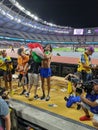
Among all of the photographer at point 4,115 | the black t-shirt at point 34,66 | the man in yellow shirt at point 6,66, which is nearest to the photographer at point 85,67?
the black t-shirt at point 34,66

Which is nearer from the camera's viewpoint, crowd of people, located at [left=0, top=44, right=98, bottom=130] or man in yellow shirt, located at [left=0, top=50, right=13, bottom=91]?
crowd of people, located at [left=0, top=44, right=98, bottom=130]

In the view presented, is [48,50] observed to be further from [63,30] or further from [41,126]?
[63,30]

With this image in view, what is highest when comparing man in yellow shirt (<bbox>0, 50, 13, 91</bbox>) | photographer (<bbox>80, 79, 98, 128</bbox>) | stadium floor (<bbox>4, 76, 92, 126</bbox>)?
man in yellow shirt (<bbox>0, 50, 13, 91</bbox>)

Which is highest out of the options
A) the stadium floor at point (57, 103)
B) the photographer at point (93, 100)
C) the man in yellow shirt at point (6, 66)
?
the man in yellow shirt at point (6, 66)

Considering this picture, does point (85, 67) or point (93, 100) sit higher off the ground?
point (85, 67)

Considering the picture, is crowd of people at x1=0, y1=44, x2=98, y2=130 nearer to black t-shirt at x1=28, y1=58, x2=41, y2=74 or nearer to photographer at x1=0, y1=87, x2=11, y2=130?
black t-shirt at x1=28, y1=58, x2=41, y2=74

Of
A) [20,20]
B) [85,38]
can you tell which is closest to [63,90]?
[85,38]

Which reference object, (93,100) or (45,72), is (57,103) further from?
(93,100)

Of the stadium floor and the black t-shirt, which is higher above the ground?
the black t-shirt

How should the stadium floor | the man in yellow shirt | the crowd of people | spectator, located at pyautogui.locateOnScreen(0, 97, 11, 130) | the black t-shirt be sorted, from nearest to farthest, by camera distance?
spectator, located at pyautogui.locateOnScreen(0, 97, 11, 130), the stadium floor, the crowd of people, the black t-shirt, the man in yellow shirt

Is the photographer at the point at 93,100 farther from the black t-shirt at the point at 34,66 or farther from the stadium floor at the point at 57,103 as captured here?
the black t-shirt at the point at 34,66

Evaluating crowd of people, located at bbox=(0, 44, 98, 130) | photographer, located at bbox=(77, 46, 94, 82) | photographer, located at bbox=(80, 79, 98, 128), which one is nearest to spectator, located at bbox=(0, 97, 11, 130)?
photographer, located at bbox=(80, 79, 98, 128)

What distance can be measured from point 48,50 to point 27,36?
55920 millimetres

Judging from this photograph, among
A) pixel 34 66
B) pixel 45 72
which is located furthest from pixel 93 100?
pixel 34 66
